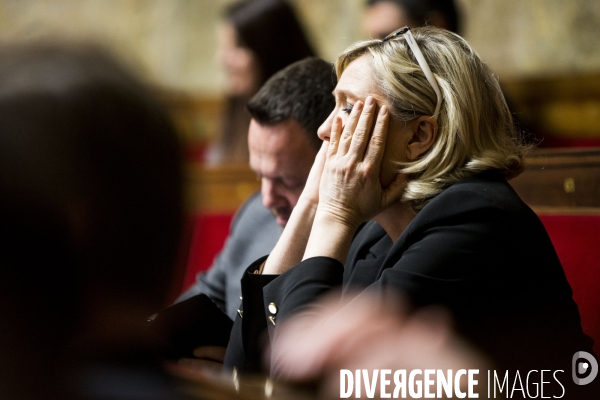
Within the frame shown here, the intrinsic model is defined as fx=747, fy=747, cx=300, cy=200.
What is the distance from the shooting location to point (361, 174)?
1.68m

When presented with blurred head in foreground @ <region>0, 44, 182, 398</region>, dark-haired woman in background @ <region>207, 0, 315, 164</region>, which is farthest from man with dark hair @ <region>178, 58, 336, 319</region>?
blurred head in foreground @ <region>0, 44, 182, 398</region>

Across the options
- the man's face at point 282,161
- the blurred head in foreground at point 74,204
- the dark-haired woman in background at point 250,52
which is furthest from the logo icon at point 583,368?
the dark-haired woman in background at point 250,52

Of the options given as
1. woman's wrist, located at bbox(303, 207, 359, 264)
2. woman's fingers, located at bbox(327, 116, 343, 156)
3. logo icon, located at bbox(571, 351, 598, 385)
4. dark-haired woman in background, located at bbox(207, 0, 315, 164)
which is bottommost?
logo icon, located at bbox(571, 351, 598, 385)

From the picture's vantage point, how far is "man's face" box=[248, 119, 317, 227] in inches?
87.0

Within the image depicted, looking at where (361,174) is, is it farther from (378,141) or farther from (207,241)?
(207,241)

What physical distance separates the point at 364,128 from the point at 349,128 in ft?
0.16

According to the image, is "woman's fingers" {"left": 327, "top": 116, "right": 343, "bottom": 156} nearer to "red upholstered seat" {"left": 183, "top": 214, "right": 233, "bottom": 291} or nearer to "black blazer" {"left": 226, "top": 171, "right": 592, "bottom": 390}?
"black blazer" {"left": 226, "top": 171, "right": 592, "bottom": 390}

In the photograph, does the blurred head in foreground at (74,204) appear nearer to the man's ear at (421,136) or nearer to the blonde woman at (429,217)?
the blonde woman at (429,217)

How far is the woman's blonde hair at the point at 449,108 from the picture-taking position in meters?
1.61

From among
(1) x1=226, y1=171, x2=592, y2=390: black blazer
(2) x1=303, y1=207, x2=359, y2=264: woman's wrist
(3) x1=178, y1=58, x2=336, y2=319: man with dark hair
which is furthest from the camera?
(3) x1=178, y1=58, x2=336, y2=319: man with dark hair

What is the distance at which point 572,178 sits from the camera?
206cm

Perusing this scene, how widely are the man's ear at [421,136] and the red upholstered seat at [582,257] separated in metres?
0.63

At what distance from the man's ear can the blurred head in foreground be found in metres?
1.05

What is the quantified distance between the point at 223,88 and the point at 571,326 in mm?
4742
